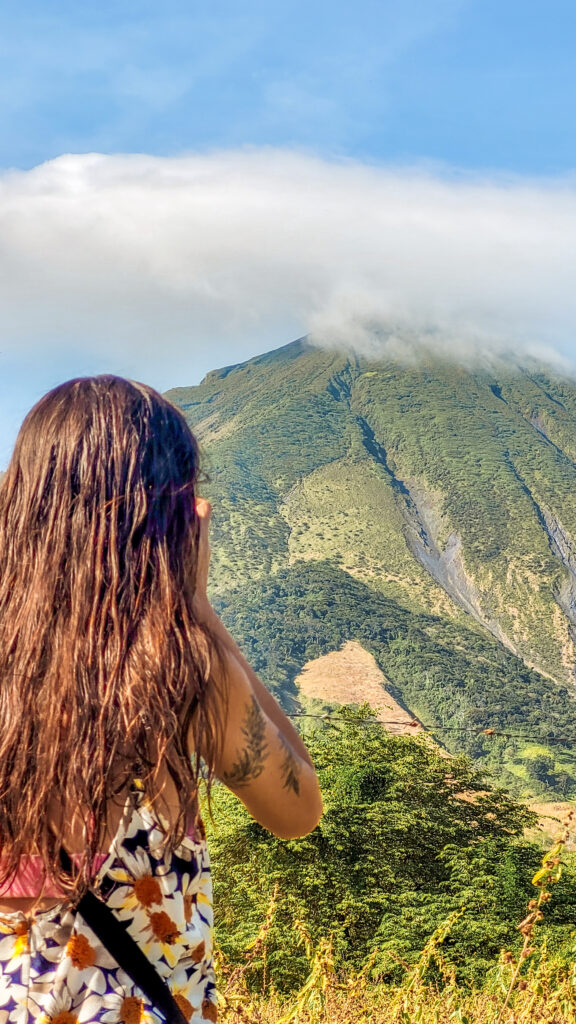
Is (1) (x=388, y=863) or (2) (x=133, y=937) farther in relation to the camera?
(1) (x=388, y=863)

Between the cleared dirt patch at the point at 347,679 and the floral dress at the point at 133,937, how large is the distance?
7664cm

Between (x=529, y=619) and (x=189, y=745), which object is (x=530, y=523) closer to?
(x=529, y=619)

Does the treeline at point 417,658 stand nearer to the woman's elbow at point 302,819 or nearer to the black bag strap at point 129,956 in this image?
the woman's elbow at point 302,819

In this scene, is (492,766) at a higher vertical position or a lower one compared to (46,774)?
lower

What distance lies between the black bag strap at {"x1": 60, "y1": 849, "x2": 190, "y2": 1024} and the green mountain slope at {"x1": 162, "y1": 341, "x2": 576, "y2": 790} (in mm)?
73755

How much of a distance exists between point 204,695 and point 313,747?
2718 centimetres

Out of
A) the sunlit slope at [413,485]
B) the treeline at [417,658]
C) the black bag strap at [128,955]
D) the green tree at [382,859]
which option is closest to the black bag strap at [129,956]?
the black bag strap at [128,955]

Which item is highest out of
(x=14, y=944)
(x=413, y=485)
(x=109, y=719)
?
(x=109, y=719)

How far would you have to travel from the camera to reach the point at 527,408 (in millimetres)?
156000

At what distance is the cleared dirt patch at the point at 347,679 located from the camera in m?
81.3

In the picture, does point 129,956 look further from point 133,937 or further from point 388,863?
point 388,863

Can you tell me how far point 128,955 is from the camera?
951mm

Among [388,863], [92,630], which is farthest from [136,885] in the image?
[388,863]

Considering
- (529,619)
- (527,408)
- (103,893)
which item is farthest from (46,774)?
(527,408)
